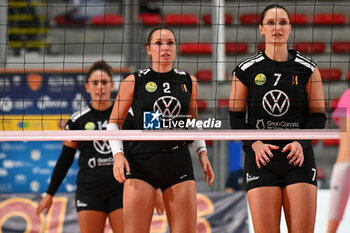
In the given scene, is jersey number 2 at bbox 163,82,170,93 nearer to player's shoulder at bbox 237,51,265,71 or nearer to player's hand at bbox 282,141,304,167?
player's shoulder at bbox 237,51,265,71

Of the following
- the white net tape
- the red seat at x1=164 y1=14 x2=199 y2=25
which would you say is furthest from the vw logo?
the red seat at x1=164 y1=14 x2=199 y2=25

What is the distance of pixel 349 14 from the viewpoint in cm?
1182

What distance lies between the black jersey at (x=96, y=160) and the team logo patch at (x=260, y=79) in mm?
1771

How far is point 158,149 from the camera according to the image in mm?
4465

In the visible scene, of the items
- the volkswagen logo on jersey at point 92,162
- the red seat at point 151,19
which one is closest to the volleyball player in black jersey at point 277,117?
the volkswagen logo on jersey at point 92,162

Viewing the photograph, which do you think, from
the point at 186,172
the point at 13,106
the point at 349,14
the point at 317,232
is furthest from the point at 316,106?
the point at 349,14

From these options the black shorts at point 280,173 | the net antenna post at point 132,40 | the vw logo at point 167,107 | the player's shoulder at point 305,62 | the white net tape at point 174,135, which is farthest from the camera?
the net antenna post at point 132,40

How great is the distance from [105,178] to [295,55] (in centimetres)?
218

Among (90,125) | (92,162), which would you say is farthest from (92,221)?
(90,125)

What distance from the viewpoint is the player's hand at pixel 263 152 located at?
4.05 meters

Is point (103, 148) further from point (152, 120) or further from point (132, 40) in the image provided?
point (132, 40)

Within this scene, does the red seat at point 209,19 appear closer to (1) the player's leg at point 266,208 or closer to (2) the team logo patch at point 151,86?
(2) the team logo patch at point 151,86

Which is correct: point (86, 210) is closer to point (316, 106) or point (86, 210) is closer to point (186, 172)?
point (186, 172)

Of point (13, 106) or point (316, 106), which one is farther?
point (13, 106)
